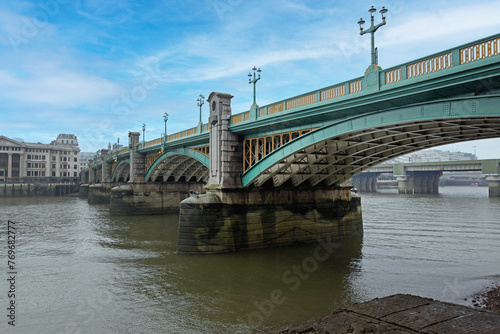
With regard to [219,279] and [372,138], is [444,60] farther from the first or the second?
[219,279]

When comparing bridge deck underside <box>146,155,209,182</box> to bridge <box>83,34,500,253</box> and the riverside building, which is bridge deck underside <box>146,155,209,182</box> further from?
the riverside building

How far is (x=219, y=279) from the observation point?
1439 cm

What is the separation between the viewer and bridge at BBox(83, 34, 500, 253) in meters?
10.0

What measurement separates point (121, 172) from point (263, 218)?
39197 millimetres

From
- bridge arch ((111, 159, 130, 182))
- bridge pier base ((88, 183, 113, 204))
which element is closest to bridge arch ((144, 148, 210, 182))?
bridge arch ((111, 159, 130, 182))

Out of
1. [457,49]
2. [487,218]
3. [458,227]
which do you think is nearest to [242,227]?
[457,49]

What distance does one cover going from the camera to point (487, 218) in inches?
1198

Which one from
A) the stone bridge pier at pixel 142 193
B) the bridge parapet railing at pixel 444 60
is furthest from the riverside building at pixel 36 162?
the bridge parapet railing at pixel 444 60

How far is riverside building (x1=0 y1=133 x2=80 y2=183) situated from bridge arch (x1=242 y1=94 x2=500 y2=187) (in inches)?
3101

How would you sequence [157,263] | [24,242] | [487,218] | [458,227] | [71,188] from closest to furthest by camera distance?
[157,263] < [24,242] < [458,227] < [487,218] < [71,188]

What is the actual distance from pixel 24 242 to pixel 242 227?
13637mm

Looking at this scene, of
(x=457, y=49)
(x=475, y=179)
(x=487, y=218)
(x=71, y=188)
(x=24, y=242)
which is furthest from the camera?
(x=475, y=179)

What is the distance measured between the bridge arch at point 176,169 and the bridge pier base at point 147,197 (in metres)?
0.79

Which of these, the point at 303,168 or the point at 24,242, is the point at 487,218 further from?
the point at 24,242
